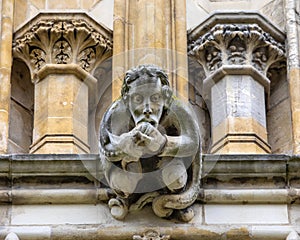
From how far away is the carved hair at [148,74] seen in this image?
1151cm

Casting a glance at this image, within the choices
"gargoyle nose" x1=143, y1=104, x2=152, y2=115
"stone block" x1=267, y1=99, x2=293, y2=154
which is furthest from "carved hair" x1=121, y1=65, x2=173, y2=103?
"stone block" x1=267, y1=99, x2=293, y2=154

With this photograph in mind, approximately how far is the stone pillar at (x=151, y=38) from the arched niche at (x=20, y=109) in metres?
0.58

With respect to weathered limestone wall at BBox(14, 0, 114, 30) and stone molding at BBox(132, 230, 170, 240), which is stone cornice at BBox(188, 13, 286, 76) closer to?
weathered limestone wall at BBox(14, 0, 114, 30)

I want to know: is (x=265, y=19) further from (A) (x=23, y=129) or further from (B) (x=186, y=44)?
(A) (x=23, y=129)

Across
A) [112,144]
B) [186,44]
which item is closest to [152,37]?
[186,44]

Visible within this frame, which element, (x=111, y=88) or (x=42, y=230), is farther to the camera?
(x=111, y=88)

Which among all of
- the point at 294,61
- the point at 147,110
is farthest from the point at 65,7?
the point at 147,110

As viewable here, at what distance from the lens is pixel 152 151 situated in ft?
37.3

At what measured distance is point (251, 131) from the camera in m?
12.2

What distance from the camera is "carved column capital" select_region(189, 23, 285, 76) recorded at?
1259cm

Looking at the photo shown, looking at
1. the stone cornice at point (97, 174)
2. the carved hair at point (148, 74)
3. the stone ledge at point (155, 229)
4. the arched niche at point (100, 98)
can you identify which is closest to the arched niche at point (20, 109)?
the arched niche at point (100, 98)

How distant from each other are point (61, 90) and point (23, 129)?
1.06 feet

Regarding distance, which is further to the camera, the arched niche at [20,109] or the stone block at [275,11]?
the stone block at [275,11]

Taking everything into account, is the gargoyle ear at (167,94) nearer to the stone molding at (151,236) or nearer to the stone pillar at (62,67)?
the stone molding at (151,236)
